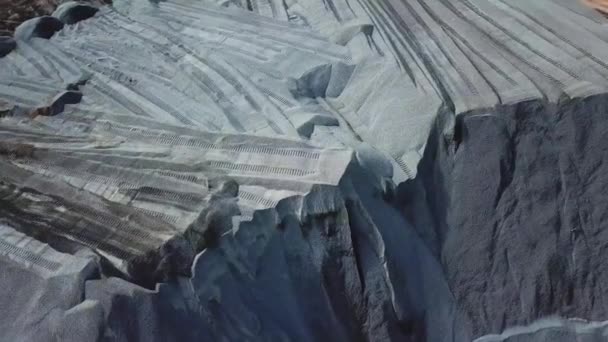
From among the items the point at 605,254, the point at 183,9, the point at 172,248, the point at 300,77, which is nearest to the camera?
the point at 172,248

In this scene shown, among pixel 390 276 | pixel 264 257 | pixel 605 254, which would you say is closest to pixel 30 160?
pixel 264 257

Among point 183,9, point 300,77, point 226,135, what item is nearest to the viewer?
point 226,135

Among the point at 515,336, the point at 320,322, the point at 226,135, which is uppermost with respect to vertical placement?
the point at 226,135

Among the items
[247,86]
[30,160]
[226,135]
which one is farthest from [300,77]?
[30,160]

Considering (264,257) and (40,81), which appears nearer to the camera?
(264,257)

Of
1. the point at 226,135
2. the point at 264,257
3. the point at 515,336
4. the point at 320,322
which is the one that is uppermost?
the point at 226,135

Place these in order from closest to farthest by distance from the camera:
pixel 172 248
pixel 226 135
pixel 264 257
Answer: pixel 172 248 < pixel 264 257 < pixel 226 135

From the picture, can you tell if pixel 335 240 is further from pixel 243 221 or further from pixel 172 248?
pixel 172 248

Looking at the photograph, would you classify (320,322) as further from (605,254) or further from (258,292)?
(605,254)

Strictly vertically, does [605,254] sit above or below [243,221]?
below
